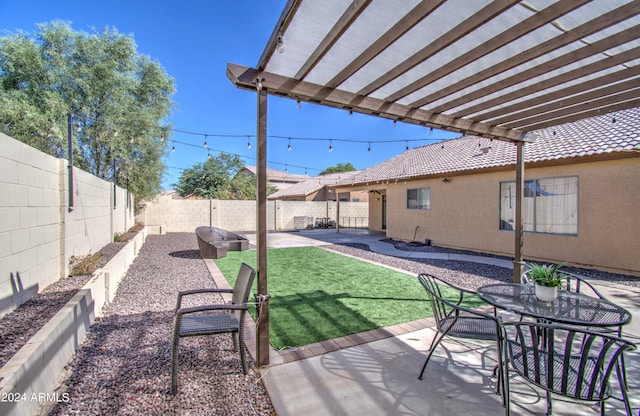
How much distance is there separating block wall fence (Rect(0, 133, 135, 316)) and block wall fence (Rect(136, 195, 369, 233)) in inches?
410

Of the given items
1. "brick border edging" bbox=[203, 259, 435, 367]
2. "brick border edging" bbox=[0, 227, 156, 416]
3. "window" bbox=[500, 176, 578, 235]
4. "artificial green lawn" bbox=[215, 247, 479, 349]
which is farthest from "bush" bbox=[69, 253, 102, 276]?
"window" bbox=[500, 176, 578, 235]

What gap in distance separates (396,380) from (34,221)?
4600 mm

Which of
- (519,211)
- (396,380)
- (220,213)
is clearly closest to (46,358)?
(396,380)

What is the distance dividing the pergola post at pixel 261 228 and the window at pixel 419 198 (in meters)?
9.59

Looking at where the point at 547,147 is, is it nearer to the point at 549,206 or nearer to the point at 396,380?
the point at 549,206

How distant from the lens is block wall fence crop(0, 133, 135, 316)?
3.12m

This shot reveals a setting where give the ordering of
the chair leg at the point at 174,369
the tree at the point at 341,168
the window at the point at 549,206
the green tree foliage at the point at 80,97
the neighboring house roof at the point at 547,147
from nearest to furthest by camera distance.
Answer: the chair leg at the point at 174,369
the neighboring house roof at the point at 547,147
the window at the point at 549,206
the green tree foliage at the point at 80,97
the tree at the point at 341,168

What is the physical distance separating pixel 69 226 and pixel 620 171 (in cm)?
1089

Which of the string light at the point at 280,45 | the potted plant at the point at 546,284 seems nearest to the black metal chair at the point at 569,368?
the potted plant at the point at 546,284

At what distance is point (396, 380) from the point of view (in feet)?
8.21

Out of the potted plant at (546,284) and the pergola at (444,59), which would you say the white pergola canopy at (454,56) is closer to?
the pergola at (444,59)

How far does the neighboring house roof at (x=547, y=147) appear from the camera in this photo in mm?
6816

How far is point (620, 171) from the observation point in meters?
6.54

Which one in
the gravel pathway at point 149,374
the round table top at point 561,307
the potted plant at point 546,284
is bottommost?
the gravel pathway at point 149,374
